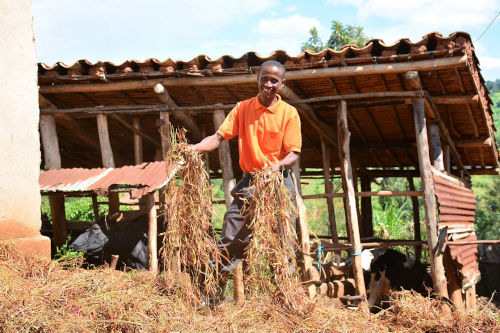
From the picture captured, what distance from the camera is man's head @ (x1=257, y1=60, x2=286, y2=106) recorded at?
3.95 m

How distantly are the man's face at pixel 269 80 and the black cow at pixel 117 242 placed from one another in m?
2.82

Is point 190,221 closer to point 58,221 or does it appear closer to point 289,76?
point 289,76

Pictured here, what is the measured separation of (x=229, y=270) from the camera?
155 inches

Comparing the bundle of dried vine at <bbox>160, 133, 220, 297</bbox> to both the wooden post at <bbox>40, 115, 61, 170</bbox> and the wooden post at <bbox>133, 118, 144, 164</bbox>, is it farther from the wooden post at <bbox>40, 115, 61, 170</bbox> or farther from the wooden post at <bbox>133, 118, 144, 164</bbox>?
the wooden post at <bbox>40, 115, 61, 170</bbox>

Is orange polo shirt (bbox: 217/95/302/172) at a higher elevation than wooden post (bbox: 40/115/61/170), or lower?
lower

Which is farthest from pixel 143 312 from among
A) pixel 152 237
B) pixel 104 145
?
pixel 104 145

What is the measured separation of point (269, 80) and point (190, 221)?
1273mm

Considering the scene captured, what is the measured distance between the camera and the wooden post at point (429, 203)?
5809mm

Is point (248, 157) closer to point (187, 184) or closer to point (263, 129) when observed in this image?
point (263, 129)

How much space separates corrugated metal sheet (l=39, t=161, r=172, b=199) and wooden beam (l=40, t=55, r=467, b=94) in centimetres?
102

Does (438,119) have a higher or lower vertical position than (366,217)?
higher

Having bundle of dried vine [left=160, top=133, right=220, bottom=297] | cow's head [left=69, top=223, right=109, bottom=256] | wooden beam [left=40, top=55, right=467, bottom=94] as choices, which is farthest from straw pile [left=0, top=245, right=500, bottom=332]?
wooden beam [left=40, top=55, right=467, bottom=94]

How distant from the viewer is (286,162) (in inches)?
151

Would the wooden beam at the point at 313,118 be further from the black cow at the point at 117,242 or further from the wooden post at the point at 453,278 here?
the black cow at the point at 117,242
